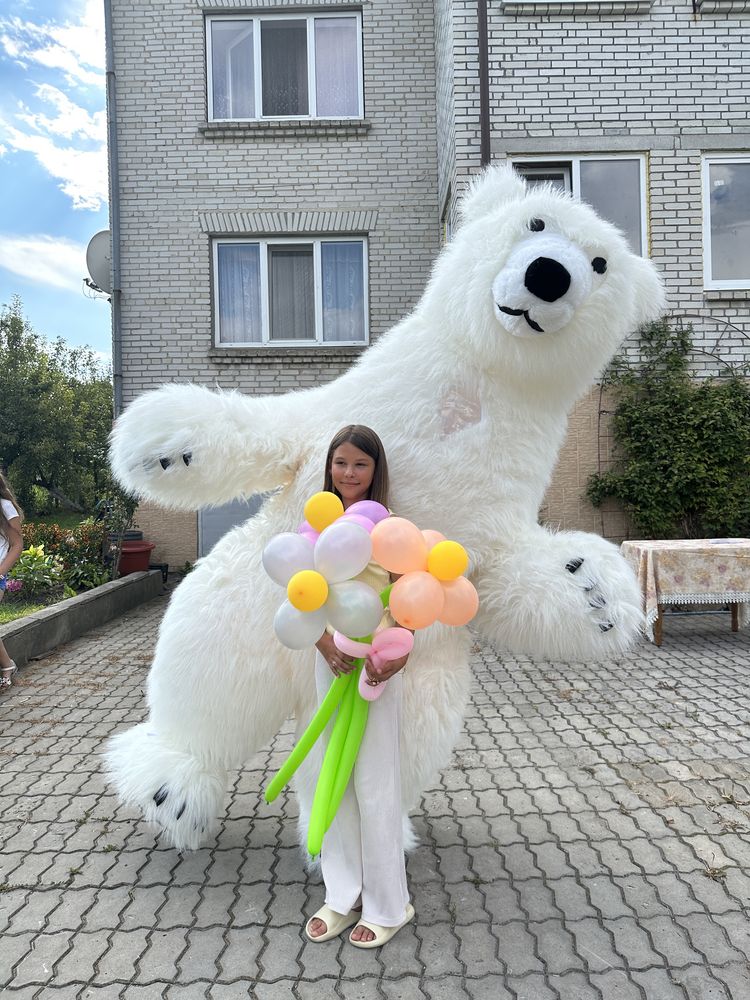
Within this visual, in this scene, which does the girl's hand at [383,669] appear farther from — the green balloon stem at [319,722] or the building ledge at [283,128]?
the building ledge at [283,128]

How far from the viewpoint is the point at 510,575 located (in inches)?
85.3

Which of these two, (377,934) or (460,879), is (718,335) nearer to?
(460,879)

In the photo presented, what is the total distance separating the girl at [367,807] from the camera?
6.82ft

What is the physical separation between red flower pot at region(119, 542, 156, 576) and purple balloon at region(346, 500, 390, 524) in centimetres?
728

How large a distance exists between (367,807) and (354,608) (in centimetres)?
69

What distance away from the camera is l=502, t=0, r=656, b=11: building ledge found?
711 centimetres

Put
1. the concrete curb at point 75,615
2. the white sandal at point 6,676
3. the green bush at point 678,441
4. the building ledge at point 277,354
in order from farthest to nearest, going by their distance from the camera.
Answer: the building ledge at point 277,354, the green bush at point 678,441, the concrete curb at point 75,615, the white sandal at point 6,676

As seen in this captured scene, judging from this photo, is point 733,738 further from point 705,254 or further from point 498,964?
point 705,254

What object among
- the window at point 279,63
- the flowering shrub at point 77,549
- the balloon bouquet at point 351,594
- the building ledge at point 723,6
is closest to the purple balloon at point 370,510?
the balloon bouquet at point 351,594

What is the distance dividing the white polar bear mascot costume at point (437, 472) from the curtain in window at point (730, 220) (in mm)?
6247

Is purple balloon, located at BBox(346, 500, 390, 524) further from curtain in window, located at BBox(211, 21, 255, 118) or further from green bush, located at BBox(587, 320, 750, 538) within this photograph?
curtain in window, located at BBox(211, 21, 255, 118)

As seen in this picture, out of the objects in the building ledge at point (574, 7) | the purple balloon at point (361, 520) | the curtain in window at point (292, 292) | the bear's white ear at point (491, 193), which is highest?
the building ledge at point (574, 7)

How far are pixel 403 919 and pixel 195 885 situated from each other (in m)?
0.82

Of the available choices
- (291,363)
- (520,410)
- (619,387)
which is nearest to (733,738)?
(520,410)
